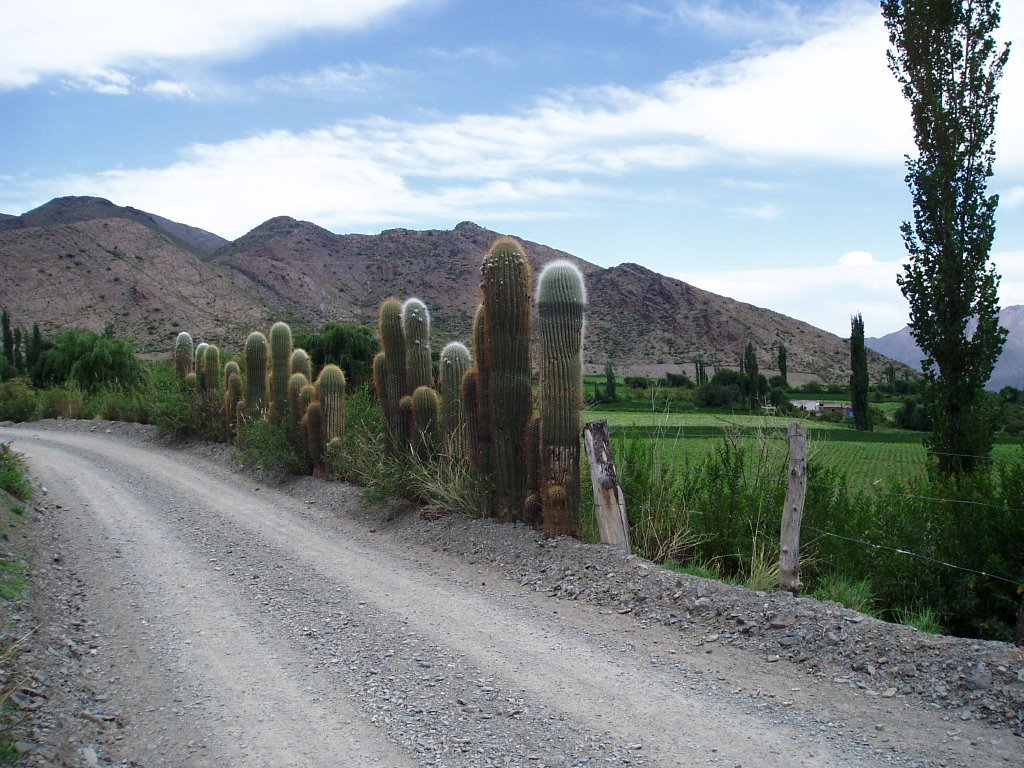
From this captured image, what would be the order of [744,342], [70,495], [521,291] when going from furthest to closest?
[744,342]
[70,495]
[521,291]

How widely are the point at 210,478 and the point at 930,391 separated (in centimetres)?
1167

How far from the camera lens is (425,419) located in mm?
11156

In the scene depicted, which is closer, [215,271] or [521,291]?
[521,291]

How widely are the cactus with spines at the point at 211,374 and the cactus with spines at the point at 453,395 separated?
9.65 meters

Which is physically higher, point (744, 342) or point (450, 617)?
point (744, 342)

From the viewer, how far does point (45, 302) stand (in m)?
57.3

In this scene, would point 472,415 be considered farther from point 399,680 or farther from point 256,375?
point 256,375

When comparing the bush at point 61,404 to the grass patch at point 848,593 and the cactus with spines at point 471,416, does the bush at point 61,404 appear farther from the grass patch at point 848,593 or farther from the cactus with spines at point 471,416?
the grass patch at point 848,593

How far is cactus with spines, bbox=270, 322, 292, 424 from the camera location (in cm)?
1570

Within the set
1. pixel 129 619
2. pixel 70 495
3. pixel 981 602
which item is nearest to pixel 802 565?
pixel 981 602

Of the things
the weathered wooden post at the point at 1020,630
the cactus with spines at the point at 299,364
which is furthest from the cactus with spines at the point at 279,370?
the weathered wooden post at the point at 1020,630

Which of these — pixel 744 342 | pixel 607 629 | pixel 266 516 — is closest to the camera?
pixel 607 629

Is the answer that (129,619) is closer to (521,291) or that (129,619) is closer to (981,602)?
(521,291)

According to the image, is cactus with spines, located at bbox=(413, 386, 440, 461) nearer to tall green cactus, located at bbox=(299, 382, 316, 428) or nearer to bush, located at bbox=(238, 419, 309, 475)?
tall green cactus, located at bbox=(299, 382, 316, 428)
